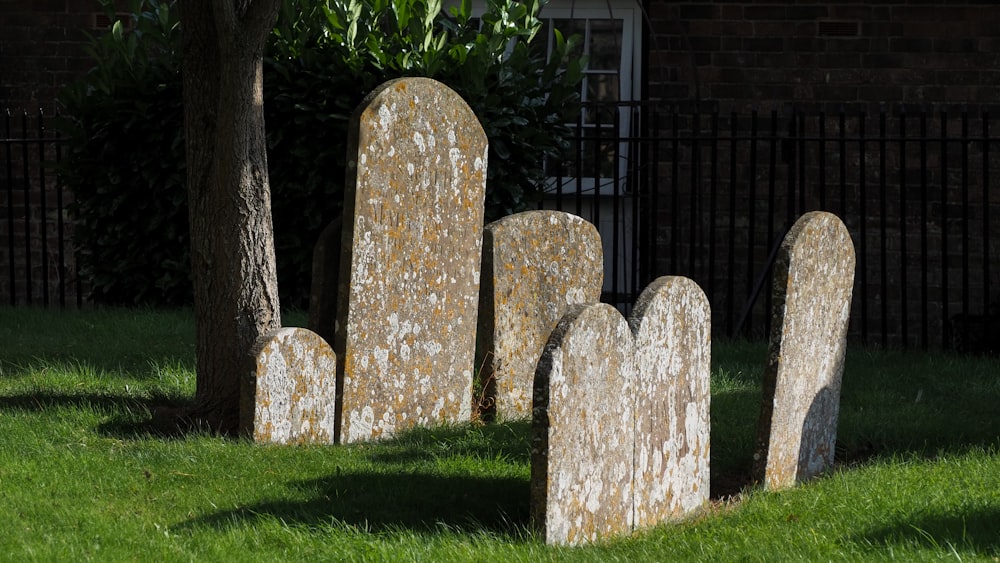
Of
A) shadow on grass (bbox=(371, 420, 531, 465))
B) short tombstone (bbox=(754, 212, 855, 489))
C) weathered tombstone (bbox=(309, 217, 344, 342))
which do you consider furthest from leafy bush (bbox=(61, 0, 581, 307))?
short tombstone (bbox=(754, 212, 855, 489))

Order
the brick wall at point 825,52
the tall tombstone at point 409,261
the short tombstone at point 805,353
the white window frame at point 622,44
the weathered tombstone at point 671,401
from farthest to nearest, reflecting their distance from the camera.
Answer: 1. the white window frame at point 622,44
2. the brick wall at point 825,52
3. the tall tombstone at point 409,261
4. the short tombstone at point 805,353
5. the weathered tombstone at point 671,401

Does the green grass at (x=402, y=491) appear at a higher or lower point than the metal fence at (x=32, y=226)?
lower

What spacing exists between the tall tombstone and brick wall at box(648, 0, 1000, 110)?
16.7 feet

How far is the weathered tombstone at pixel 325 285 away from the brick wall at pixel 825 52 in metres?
5.51

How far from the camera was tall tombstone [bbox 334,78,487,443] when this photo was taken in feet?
18.5

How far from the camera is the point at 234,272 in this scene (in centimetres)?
592

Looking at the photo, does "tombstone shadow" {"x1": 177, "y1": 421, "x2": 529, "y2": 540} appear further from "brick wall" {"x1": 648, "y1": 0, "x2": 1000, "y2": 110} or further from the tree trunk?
"brick wall" {"x1": 648, "y1": 0, "x2": 1000, "y2": 110}

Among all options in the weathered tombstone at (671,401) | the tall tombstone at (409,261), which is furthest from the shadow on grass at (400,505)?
the tall tombstone at (409,261)

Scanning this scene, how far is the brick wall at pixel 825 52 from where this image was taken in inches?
420

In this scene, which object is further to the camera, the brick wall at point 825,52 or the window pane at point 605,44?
the window pane at point 605,44

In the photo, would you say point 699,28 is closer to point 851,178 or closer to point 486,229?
point 851,178

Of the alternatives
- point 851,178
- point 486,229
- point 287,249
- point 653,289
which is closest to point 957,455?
point 653,289

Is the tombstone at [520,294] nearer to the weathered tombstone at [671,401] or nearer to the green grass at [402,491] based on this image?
the green grass at [402,491]

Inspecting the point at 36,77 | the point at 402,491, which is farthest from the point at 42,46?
the point at 402,491
